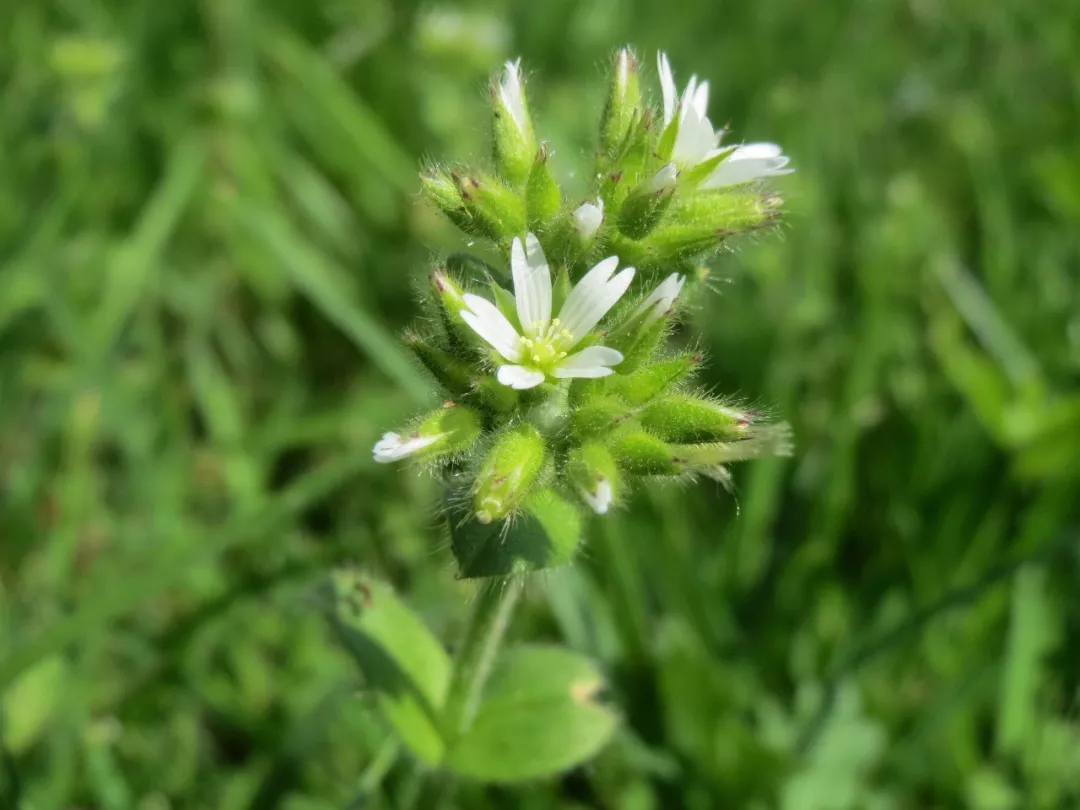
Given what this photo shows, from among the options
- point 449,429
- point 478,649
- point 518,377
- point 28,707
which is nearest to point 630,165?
Answer: point 518,377

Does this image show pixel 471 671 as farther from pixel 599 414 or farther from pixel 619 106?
pixel 619 106

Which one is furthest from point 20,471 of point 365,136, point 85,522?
point 365,136

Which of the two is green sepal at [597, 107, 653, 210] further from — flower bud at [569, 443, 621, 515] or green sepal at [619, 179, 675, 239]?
flower bud at [569, 443, 621, 515]

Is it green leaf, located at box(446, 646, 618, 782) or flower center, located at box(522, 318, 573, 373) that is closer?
flower center, located at box(522, 318, 573, 373)

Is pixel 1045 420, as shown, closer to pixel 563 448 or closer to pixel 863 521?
pixel 863 521

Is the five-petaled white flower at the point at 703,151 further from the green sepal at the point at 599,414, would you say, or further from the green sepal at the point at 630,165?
the green sepal at the point at 599,414

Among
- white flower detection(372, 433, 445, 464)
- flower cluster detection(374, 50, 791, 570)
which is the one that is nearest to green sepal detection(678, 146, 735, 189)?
flower cluster detection(374, 50, 791, 570)
